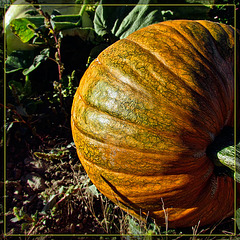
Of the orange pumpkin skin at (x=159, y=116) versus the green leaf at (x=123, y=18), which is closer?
the orange pumpkin skin at (x=159, y=116)

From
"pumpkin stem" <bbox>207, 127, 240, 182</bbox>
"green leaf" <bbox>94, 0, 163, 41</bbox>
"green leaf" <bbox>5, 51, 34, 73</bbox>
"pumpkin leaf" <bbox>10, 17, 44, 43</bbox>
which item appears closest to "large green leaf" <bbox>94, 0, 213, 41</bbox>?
"green leaf" <bbox>94, 0, 163, 41</bbox>

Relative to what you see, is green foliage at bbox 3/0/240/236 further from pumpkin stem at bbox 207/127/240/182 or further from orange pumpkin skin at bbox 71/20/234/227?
pumpkin stem at bbox 207/127/240/182

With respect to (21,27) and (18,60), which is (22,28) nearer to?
(21,27)

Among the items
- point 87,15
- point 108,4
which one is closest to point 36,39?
point 87,15

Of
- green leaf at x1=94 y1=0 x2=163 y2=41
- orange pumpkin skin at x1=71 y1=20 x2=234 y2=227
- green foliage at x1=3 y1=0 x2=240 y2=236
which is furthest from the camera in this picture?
green leaf at x1=94 y1=0 x2=163 y2=41

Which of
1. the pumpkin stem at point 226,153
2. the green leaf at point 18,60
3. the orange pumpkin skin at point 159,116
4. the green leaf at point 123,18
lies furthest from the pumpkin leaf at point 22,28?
the pumpkin stem at point 226,153

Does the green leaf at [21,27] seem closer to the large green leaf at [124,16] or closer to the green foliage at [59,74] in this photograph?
the green foliage at [59,74]
